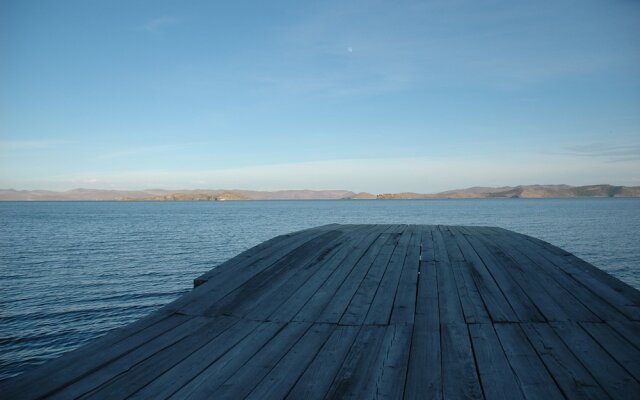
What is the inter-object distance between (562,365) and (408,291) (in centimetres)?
205

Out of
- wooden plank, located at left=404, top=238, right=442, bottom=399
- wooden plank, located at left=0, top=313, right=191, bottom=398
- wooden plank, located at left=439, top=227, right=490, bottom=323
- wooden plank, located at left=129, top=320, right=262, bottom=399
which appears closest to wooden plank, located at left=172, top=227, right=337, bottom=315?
wooden plank, located at left=0, top=313, right=191, bottom=398

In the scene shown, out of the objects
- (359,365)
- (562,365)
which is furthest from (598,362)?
(359,365)

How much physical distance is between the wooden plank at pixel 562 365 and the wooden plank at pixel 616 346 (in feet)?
1.00

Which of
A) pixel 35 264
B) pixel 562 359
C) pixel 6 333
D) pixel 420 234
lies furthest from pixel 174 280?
pixel 562 359

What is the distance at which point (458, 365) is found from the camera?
3.07m

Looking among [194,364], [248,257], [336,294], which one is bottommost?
[194,364]

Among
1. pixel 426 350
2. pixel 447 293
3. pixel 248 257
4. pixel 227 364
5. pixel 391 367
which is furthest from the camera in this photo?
pixel 248 257

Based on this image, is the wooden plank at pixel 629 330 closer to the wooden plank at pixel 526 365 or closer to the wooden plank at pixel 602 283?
the wooden plank at pixel 602 283

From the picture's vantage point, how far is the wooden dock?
278cm

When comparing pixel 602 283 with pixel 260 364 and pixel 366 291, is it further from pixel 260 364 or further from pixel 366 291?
pixel 260 364

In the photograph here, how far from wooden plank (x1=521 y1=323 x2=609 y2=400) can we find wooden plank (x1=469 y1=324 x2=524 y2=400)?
29 cm

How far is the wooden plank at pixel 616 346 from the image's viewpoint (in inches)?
119

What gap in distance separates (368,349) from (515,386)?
1.11m

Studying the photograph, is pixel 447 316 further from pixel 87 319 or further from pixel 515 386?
pixel 87 319
